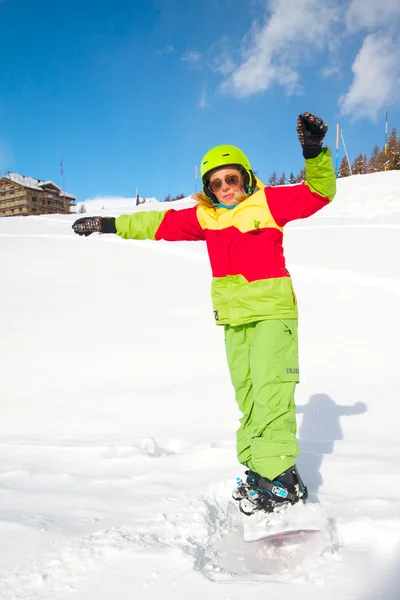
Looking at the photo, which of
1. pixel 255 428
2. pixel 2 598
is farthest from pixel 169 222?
pixel 2 598

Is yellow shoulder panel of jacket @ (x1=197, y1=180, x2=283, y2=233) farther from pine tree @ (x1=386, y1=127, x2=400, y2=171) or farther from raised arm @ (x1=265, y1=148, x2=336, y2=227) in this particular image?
pine tree @ (x1=386, y1=127, x2=400, y2=171)

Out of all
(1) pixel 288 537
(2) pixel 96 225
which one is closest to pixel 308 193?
(2) pixel 96 225

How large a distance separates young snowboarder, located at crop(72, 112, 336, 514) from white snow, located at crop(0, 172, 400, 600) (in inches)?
9.5

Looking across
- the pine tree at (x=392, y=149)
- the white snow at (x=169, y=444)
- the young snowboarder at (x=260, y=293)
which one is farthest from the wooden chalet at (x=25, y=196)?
the young snowboarder at (x=260, y=293)

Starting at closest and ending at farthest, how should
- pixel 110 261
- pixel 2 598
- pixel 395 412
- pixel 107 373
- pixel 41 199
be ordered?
pixel 2 598, pixel 395 412, pixel 107 373, pixel 110 261, pixel 41 199

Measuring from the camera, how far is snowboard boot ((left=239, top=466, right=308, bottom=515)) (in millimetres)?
2096

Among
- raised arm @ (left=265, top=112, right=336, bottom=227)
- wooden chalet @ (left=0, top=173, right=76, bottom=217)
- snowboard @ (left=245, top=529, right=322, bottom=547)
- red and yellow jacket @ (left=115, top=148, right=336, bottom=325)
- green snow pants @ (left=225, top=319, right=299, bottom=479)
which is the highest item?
wooden chalet @ (left=0, top=173, right=76, bottom=217)

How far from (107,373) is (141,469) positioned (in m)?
2.21

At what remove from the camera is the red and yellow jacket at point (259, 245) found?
228 centimetres

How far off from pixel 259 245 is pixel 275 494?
4.22ft

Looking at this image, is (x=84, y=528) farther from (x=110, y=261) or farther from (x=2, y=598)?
(x=110, y=261)

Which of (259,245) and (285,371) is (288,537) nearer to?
(285,371)

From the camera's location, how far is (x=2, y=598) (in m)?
1.42

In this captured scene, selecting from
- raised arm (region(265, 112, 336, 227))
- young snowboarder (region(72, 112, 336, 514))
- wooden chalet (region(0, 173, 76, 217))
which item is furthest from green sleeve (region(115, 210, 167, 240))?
wooden chalet (region(0, 173, 76, 217))
